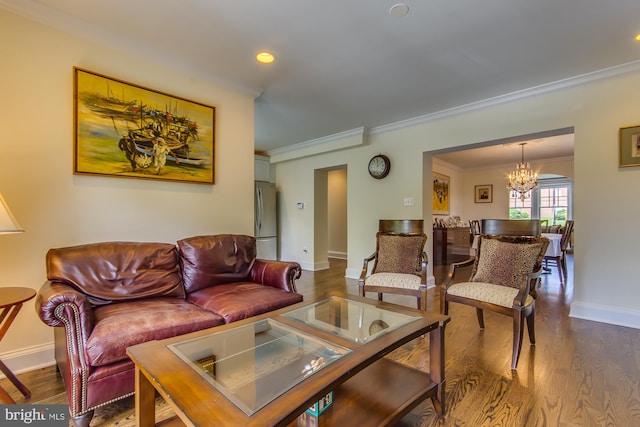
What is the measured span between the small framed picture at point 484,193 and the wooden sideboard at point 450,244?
1.46 meters

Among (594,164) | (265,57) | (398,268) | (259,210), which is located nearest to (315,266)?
(259,210)

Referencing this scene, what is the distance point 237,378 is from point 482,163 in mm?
8138

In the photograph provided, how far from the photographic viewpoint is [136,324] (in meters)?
1.61

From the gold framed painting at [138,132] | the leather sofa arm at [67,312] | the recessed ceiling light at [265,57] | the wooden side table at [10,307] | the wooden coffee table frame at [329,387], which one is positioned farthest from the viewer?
the recessed ceiling light at [265,57]

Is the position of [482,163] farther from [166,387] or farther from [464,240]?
[166,387]

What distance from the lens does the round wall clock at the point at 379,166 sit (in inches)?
181

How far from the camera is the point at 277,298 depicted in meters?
2.22

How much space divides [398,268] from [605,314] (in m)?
2.02

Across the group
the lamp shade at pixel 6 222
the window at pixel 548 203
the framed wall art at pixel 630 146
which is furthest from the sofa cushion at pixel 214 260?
the window at pixel 548 203

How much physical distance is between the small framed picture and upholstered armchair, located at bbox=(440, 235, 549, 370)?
6143 mm

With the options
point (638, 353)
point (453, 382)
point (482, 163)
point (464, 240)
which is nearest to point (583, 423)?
point (453, 382)

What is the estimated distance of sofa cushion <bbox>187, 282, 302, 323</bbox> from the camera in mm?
1973
